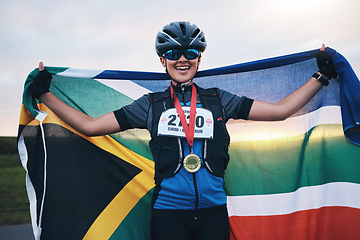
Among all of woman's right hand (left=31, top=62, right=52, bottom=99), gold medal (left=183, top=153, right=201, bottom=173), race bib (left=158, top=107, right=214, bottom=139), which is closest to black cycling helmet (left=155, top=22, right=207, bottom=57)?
race bib (left=158, top=107, right=214, bottom=139)

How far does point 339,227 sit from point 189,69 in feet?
6.40

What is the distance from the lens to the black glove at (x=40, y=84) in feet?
9.37

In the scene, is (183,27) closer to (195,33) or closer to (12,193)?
(195,33)

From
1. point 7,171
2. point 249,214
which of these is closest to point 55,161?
point 249,214

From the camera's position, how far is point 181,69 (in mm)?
2684

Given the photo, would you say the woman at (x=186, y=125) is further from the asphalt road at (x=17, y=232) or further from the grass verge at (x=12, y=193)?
the grass verge at (x=12, y=193)

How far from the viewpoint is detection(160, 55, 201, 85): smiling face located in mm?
2662

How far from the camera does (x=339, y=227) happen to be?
2959mm

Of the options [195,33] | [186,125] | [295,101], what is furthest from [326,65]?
[186,125]

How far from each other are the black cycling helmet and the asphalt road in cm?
438

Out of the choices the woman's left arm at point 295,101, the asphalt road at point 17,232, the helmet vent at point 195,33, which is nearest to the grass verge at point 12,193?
the asphalt road at point 17,232

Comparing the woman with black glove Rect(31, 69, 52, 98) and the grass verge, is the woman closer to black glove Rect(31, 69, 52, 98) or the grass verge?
black glove Rect(31, 69, 52, 98)

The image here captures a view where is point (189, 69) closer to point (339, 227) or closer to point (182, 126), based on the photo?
point (182, 126)

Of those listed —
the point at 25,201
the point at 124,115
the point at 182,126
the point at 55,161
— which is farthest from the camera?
the point at 25,201
